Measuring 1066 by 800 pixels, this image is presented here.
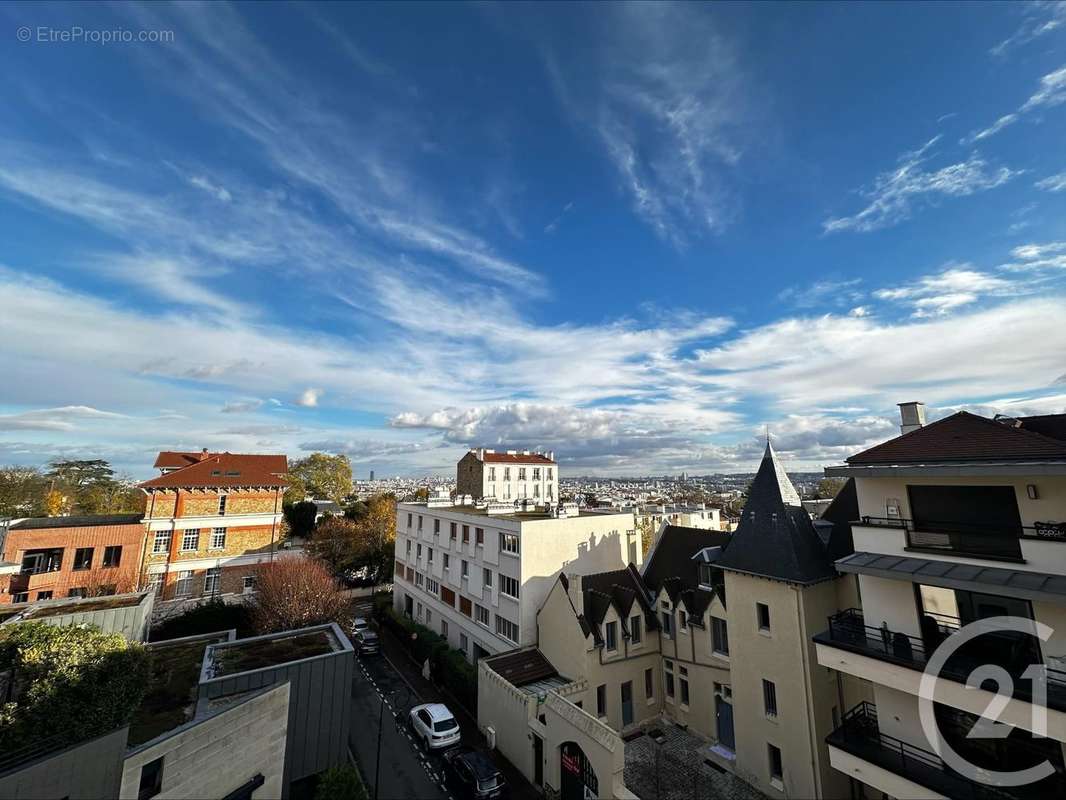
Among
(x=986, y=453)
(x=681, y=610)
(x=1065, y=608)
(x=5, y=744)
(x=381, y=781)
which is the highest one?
(x=986, y=453)

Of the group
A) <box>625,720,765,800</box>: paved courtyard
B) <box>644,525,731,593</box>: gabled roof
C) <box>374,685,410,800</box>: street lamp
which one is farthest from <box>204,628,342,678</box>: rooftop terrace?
<box>644,525,731,593</box>: gabled roof

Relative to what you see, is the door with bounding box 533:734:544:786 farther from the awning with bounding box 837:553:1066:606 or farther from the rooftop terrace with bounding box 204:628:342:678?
the awning with bounding box 837:553:1066:606

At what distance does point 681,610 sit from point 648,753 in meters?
6.29

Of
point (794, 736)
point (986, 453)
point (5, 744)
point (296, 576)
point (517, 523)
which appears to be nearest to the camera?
point (5, 744)

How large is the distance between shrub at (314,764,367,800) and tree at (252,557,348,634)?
610 inches

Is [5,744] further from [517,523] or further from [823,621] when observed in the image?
[823,621]

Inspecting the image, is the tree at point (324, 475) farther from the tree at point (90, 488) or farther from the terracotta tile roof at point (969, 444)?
the terracotta tile roof at point (969, 444)

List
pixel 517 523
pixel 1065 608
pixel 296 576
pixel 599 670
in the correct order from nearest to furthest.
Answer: pixel 1065 608
pixel 599 670
pixel 517 523
pixel 296 576

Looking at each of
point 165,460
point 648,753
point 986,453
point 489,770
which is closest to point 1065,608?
point 986,453

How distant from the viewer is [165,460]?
141 ft

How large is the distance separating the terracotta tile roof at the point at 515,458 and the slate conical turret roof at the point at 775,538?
5794 cm

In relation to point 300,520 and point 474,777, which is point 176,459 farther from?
point 474,777

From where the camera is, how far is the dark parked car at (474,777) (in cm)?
1695

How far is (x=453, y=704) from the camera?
977 inches
